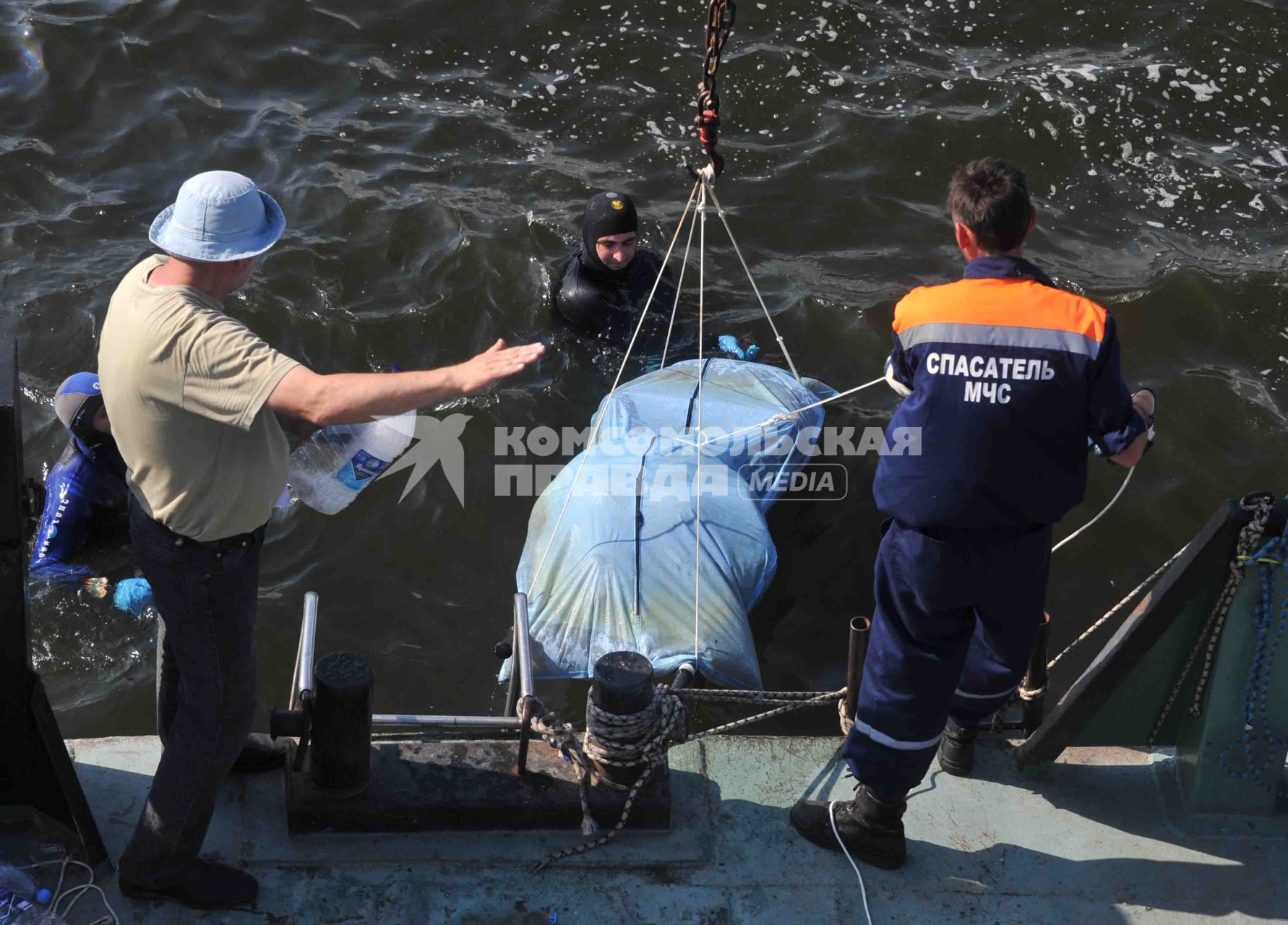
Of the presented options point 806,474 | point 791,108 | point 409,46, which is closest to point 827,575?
point 806,474

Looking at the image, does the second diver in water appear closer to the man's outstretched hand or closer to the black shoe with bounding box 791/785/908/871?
the black shoe with bounding box 791/785/908/871

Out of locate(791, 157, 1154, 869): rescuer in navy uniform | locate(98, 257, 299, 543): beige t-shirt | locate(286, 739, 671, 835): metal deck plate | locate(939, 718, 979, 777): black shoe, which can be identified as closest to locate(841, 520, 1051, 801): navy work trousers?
locate(791, 157, 1154, 869): rescuer in navy uniform

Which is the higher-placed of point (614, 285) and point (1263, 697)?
point (1263, 697)

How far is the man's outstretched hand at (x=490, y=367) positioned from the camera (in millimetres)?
2531

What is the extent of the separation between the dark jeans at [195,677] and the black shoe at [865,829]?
153 cm

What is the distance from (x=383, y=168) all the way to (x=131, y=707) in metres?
4.11

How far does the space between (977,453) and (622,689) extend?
3.62 ft

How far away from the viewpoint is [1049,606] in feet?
19.0

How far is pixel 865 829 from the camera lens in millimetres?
3406

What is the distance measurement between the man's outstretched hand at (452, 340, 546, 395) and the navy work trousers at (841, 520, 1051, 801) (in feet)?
3.54

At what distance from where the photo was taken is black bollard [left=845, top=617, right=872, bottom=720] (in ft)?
11.9

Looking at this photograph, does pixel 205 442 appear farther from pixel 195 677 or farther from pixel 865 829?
pixel 865 829

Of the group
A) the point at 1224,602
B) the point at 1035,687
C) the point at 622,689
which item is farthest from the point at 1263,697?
the point at 622,689

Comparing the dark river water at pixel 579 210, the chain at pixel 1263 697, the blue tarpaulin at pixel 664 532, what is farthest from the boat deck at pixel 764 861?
the dark river water at pixel 579 210
